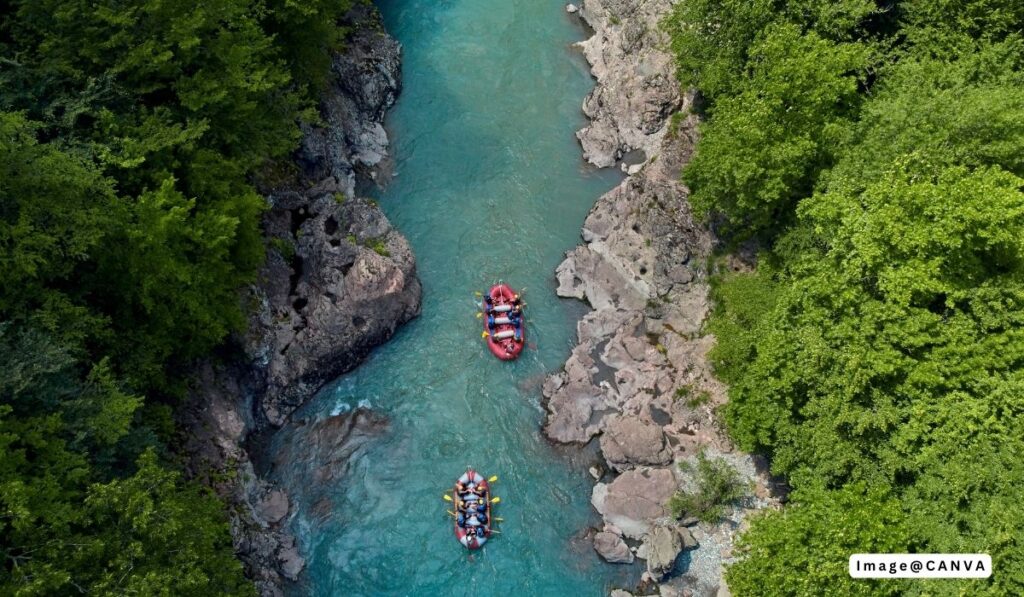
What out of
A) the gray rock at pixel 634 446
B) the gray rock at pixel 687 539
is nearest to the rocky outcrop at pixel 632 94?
the gray rock at pixel 634 446

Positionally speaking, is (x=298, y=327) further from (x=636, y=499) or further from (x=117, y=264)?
(x=636, y=499)

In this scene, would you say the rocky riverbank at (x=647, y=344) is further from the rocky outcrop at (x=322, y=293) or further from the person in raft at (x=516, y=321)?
the rocky outcrop at (x=322, y=293)

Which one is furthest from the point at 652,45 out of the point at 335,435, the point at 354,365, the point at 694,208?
the point at 335,435

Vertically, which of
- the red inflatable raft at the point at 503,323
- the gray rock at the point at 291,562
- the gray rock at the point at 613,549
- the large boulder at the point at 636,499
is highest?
the red inflatable raft at the point at 503,323

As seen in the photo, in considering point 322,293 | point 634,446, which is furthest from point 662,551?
point 322,293

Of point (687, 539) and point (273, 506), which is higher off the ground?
point (687, 539)

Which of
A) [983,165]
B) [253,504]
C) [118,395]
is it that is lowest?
[253,504]

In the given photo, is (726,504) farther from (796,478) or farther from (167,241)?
(167,241)
